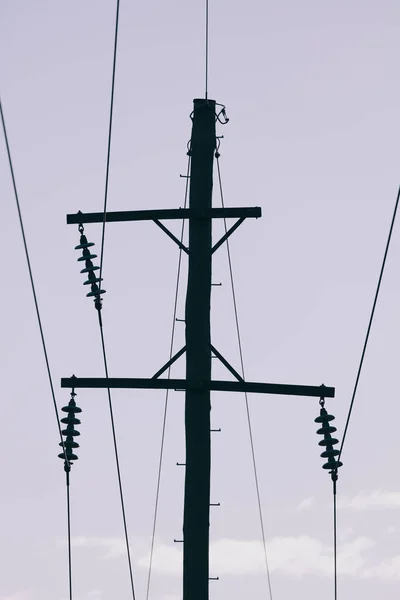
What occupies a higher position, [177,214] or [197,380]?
[177,214]

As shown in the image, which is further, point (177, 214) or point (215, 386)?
point (177, 214)

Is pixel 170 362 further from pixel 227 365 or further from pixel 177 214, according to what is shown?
pixel 177 214

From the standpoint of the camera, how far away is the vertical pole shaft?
19.6m

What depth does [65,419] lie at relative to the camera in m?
20.5

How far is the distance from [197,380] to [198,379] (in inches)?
1.9

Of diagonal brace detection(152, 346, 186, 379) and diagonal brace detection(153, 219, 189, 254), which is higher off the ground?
diagonal brace detection(153, 219, 189, 254)

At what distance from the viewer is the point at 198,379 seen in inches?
782

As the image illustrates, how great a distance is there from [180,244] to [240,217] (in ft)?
2.60

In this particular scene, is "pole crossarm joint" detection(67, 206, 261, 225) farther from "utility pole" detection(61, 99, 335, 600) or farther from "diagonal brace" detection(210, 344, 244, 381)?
"diagonal brace" detection(210, 344, 244, 381)

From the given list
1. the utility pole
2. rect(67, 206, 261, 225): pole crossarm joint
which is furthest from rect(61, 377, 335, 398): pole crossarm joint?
rect(67, 206, 261, 225): pole crossarm joint

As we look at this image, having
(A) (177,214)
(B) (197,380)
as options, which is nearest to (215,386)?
(B) (197,380)

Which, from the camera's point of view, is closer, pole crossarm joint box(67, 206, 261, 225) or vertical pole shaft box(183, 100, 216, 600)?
vertical pole shaft box(183, 100, 216, 600)

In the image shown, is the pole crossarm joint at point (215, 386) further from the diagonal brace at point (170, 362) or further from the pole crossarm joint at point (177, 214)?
the pole crossarm joint at point (177, 214)

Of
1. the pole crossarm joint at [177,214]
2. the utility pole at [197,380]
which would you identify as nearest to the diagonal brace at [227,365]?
the utility pole at [197,380]
